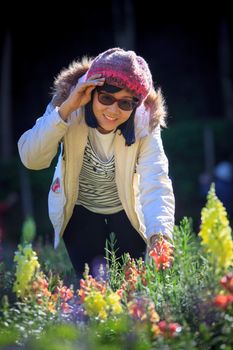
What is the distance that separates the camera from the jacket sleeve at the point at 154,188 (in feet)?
14.3

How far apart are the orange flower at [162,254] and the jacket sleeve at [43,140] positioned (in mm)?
801

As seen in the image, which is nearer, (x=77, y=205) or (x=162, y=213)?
(x=162, y=213)

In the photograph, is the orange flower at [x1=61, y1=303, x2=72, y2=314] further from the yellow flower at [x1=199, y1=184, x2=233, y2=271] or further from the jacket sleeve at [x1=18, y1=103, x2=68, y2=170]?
the jacket sleeve at [x1=18, y1=103, x2=68, y2=170]

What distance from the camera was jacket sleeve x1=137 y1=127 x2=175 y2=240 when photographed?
4.37 m

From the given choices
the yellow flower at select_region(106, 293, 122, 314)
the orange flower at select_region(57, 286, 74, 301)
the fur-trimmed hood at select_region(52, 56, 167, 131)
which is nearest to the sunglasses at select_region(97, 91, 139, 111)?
the fur-trimmed hood at select_region(52, 56, 167, 131)

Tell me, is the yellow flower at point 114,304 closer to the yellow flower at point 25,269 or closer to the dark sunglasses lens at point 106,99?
the yellow flower at point 25,269

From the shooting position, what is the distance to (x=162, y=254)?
12.7ft

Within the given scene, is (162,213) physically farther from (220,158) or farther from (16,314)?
(220,158)

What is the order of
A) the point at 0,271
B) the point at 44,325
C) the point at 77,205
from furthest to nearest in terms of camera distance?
the point at 77,205 → the point at 0,271 → the point at 44,325

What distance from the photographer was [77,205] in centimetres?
508

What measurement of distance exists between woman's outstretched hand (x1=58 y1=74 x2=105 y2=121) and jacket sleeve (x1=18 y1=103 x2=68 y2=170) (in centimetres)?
4

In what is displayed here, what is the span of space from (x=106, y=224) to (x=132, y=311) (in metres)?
1.88

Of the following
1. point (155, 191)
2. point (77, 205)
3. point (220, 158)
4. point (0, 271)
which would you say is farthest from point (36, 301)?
point (220, 158)

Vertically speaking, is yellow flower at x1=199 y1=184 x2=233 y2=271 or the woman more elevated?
the woman
